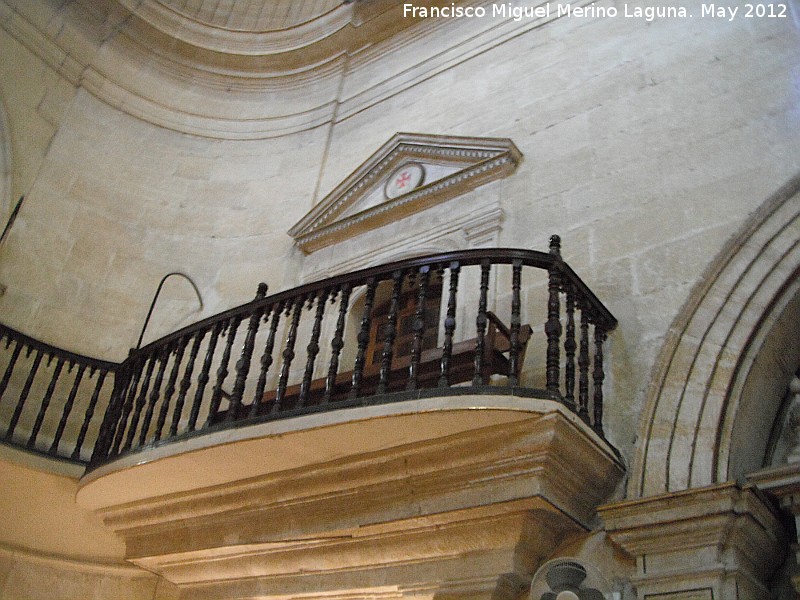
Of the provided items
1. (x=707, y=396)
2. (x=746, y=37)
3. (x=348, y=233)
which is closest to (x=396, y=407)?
(x=707, y=396)

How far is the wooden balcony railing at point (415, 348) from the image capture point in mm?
4348

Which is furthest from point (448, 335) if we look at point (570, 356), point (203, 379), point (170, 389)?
point (170, 389)

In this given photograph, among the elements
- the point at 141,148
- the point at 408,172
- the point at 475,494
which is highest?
the point at 141,148

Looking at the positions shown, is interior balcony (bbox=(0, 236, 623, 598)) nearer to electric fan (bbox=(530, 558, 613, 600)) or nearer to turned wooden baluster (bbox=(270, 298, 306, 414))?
turned wooden baluster (bbox=(270, 298, 306, 414))

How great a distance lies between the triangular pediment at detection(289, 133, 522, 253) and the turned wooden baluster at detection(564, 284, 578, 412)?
2308 mm

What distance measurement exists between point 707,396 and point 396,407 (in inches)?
69.0

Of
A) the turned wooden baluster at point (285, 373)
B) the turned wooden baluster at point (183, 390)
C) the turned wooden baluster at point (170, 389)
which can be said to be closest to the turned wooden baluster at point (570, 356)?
the turned wooden baluster at point (285, 373)

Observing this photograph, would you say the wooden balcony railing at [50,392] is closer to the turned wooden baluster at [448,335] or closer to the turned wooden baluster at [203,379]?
the turned wooden baluster at [203,379]

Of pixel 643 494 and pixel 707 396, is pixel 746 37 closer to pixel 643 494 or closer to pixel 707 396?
pixel 707 396

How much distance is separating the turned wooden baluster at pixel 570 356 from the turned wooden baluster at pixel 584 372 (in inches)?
2.4

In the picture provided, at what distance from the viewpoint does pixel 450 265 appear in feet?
15.6

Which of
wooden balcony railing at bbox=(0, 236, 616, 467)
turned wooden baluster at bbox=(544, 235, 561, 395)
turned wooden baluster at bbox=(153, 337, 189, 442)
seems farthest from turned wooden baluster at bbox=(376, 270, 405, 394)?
turned wooden baluster at bbox=(153, 337, 189, 442)

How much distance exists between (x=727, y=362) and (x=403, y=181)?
3.83 m

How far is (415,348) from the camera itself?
4.34 m
